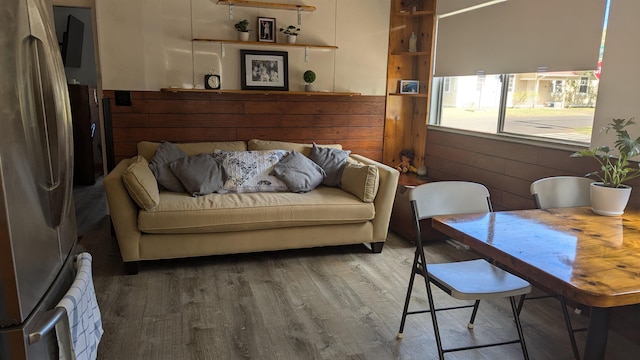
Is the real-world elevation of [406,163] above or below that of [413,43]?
below

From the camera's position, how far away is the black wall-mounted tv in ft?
21.8

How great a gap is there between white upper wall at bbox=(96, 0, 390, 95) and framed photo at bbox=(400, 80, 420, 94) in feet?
0.93

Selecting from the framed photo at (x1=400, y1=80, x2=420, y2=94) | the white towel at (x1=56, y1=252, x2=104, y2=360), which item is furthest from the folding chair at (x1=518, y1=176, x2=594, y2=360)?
the framed photo at (x1=400, y1=80, x2=420, y2=94)

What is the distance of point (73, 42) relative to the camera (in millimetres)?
6762

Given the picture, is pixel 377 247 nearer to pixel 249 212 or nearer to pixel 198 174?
pixel 249 212

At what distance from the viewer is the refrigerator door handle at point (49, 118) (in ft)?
3.51

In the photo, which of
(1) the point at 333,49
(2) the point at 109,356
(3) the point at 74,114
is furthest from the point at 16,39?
(3) the point at 74,114

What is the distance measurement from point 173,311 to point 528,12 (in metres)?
3.07

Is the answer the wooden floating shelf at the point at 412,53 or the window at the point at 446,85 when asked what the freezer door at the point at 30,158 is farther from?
the window at the point at 446,85

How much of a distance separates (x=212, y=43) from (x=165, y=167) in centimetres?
122

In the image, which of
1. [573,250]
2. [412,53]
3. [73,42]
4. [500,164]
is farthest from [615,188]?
[73,42]

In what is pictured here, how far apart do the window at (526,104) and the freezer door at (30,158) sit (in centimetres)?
289

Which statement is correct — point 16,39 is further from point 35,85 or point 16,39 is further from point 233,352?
point 233,352

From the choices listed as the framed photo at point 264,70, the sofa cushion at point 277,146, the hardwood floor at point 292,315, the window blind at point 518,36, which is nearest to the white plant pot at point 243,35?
the framed photo at point 264,70
